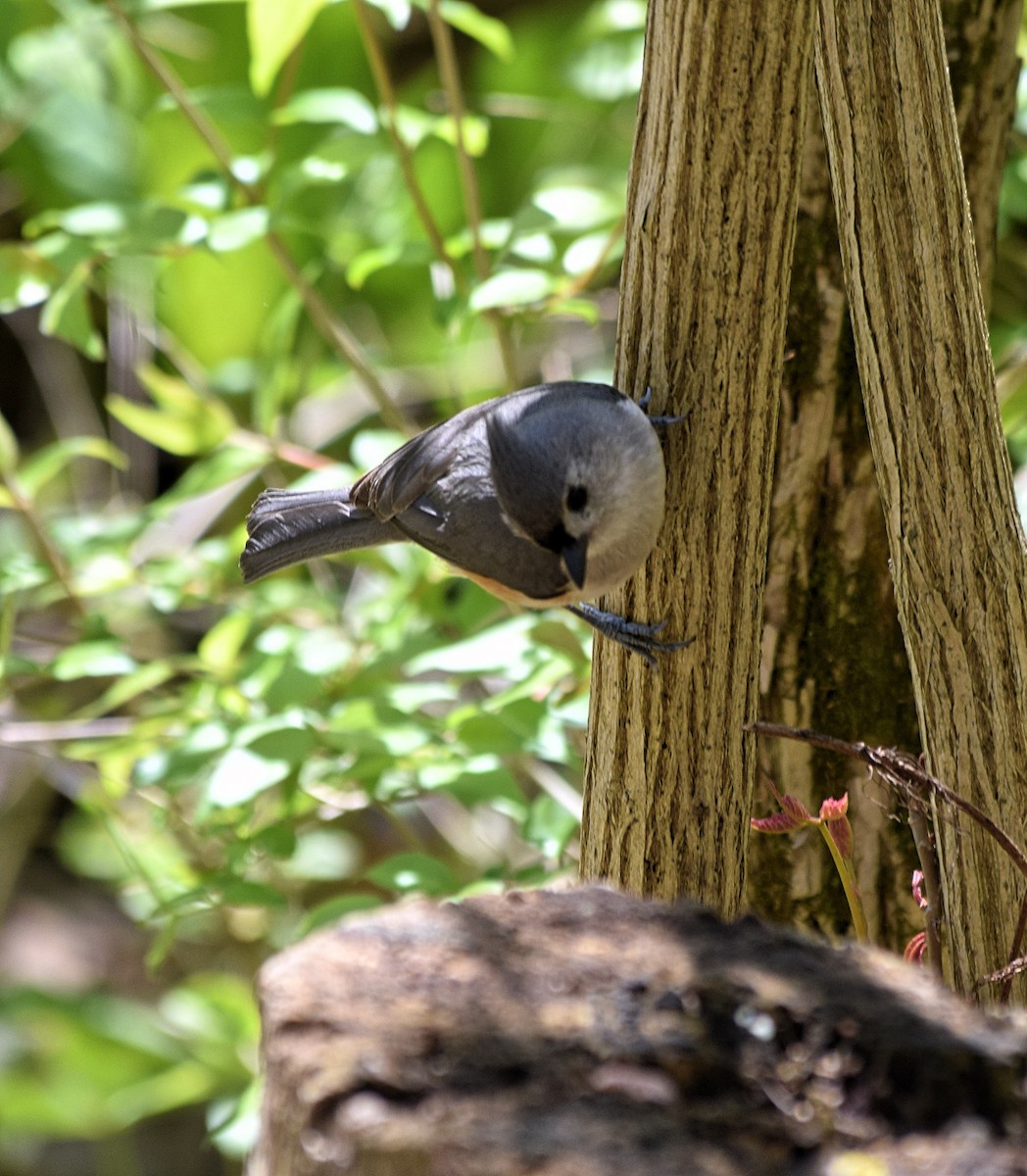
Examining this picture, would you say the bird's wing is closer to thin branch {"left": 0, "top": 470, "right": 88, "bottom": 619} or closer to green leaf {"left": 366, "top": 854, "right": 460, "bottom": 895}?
green leaf {"left": 366, "top": 854, "right": 460, "bottom": 895}

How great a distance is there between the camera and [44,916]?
512 cm

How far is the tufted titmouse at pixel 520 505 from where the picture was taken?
167cm

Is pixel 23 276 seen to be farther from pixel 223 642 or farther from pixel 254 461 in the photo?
pixel 223 642

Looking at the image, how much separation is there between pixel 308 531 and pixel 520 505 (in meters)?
0.47

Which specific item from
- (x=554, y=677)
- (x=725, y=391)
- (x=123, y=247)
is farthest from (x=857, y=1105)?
(x=123, y=247)

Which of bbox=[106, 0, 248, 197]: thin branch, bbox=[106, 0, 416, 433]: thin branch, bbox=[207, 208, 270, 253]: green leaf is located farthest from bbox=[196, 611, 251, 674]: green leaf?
bbox=[106, 0, 248, 197]: thin branch

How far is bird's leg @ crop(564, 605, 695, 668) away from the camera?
160 centimetres

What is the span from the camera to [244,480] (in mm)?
3629

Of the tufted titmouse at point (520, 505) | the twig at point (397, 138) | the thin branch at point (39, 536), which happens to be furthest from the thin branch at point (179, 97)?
the thin branch at point (39, 536)

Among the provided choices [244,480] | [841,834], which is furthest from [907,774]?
[244,480]

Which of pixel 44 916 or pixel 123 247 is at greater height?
pixel 123 247

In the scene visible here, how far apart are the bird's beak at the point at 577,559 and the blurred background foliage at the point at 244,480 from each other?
0.58 ft

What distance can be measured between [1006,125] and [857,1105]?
4.92 feet

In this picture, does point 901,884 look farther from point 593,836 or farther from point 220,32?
point 220,32
